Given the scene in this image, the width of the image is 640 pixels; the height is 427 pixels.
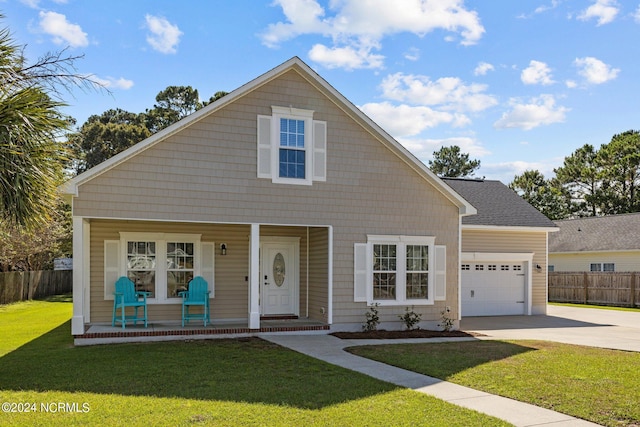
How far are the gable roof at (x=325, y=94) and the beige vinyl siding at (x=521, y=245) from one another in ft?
15.0

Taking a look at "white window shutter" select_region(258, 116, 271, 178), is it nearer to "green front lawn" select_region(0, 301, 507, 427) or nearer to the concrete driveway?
"green front lawn" select_region(0, 301, 507, 427)

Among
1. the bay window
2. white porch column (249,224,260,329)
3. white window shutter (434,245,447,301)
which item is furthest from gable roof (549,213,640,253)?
the bay window

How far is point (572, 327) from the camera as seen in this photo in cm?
1664

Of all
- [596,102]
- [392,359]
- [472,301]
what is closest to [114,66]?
[392,359]

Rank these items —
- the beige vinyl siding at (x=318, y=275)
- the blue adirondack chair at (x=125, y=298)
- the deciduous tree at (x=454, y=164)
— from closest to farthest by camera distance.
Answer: the blue adirondack chair at (x=125, y=298) < the beige vinyl siding at (x=318, y=275) < the deciduous tree at (x=454, y=164)

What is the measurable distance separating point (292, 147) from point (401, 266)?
3.99 m

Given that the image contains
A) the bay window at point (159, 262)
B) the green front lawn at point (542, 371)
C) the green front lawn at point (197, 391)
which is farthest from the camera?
the bay window at point (159, 262)

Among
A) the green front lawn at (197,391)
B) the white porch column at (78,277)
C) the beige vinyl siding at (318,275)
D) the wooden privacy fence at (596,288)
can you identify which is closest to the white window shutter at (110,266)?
the white porch column at (78,277)

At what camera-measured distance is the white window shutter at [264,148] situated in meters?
13.4

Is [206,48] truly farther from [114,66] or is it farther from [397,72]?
[397,72]

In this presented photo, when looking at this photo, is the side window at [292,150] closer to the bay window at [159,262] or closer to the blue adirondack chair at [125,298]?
the bay window at [159,262]

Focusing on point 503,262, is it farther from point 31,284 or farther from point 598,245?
point 31,284

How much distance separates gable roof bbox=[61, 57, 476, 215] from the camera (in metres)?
12.1

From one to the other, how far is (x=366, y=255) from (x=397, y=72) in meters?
6.03
